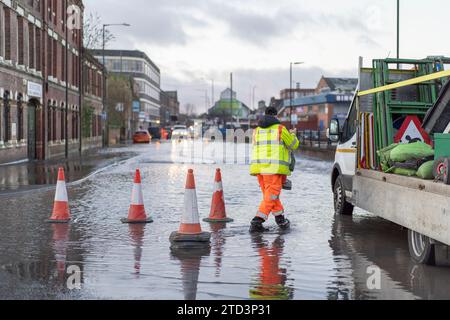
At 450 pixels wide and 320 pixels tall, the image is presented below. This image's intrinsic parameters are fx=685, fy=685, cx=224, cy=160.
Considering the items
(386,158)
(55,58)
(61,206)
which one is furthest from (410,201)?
(55,58)

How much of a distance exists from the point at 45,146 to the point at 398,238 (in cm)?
2720

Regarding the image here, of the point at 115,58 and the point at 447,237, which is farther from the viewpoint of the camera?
the point at 115,58

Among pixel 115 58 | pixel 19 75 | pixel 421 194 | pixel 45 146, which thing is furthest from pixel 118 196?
pixel 115 58

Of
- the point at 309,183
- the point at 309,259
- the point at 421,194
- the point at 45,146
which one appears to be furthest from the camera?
the point at 45,146

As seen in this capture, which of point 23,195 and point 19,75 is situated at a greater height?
point 19,75

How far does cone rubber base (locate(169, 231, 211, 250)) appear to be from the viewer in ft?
28.7

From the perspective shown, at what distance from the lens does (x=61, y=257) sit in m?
8.24

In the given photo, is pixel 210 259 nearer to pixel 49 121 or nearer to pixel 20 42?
pixel 20 42

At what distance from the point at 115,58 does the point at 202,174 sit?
118424 millimetres

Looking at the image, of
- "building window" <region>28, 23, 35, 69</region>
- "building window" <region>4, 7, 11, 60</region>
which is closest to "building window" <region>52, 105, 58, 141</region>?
"building window" <region>28, 23, 35, 69</region>

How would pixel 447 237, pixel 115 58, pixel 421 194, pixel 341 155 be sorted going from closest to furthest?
pixel 447 237
pixel 421 194
pixel 341 155
pixel 115 58

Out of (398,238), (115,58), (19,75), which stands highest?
(115,58)

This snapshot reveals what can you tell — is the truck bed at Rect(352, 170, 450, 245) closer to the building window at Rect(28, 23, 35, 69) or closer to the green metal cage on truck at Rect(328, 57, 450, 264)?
the green metal cage on truck at Rect(328, 57, 450, 264)
